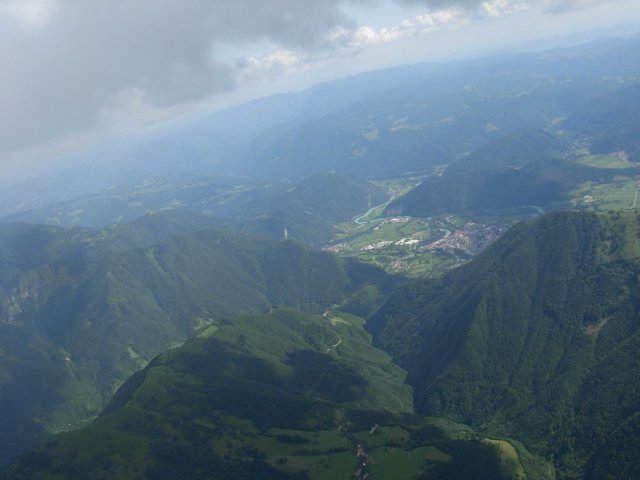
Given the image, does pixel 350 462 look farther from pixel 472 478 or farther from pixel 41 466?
pixel 41 466

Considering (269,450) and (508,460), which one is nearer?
(508,460)

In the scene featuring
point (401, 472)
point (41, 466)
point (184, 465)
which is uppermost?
point (41, 466)

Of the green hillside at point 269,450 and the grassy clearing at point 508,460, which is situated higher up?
the green hillside at point 269,450

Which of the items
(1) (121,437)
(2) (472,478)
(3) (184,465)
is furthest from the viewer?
(1) (121,437)

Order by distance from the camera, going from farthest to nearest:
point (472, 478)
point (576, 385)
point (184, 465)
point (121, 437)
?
point (576, 385), point (121, 437), point (184, 465), point (472, 478)

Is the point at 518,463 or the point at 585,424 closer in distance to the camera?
the point at 518,463

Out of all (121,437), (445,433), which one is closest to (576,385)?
(445,433)

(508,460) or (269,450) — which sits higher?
(269,450)

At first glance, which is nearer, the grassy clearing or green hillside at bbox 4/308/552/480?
the grassy clearing

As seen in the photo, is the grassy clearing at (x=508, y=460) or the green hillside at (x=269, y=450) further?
the green hillside at (x=269, y=450)

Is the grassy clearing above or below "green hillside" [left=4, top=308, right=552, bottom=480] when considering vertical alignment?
below

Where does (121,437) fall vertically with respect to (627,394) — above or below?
above
